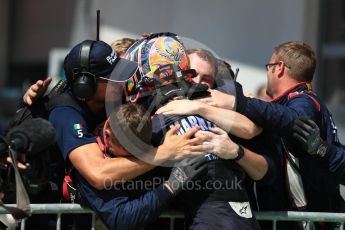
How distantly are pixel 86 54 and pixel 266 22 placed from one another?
15.7 feet

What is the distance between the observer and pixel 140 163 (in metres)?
3.48

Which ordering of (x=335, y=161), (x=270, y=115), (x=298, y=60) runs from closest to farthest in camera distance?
(x=270, y=115) → (x=335, y=161) → (x=298, y=60)

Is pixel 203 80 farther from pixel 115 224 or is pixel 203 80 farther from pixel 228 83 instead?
pixel 115 224

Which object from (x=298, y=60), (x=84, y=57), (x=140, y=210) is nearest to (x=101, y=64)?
(x=84, y=57)

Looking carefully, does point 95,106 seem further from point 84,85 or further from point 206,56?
point 206,56

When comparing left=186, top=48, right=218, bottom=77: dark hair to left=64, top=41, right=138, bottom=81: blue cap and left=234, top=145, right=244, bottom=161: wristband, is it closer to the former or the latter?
left=64, top=41, right=138, bottom=81: blue cap

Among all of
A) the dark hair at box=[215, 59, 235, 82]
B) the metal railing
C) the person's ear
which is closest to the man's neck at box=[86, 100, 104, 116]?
the person's ear

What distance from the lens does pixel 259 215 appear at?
3822 mm

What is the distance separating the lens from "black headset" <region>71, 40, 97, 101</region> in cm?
364

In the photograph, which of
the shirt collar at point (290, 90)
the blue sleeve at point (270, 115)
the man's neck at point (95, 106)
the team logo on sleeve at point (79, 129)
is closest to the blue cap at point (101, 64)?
the man's neck at point (95, 106)

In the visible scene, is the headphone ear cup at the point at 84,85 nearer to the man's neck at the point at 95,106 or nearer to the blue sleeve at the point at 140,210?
the man's neck at the point at 95,106

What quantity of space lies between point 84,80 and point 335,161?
1415mm

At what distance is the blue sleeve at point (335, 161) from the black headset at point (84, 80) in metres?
1.28

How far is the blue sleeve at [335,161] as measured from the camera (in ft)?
12.9
